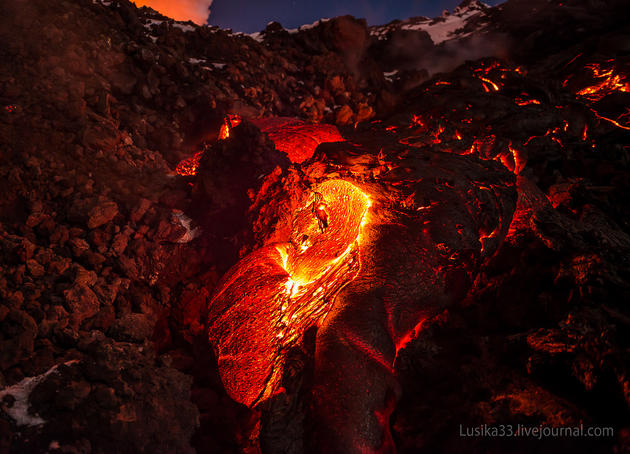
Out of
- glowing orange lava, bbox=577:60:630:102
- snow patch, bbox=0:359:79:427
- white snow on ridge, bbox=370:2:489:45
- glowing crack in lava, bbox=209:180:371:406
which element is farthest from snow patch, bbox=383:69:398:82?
snow patch, bbox=0:359:79:427

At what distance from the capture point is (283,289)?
211 centimetres

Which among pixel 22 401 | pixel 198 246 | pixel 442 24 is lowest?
pixel 22 401

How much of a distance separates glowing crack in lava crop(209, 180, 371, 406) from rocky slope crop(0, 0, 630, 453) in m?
0.28

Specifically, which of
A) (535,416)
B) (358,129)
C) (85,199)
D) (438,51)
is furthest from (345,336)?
(438,51)

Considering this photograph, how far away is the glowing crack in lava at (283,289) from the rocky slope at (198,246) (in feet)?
0.91

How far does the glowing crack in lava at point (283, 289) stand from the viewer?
187cm

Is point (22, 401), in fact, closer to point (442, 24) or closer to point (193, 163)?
point (193, 163)

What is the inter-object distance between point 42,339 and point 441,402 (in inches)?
85.2

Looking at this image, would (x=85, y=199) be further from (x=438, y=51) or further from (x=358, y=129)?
(x=438, y=51)

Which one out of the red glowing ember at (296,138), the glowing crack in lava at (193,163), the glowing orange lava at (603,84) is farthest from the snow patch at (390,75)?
the glowing crack in lava at (193,163)

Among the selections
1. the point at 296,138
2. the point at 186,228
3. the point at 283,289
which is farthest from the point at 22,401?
the point at 296,138

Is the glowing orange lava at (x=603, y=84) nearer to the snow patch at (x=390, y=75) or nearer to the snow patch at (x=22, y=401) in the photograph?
the snow patch at (x=390, y=75)

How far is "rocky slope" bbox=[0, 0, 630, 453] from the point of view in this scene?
151cm

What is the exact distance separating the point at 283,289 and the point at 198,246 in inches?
44.9
